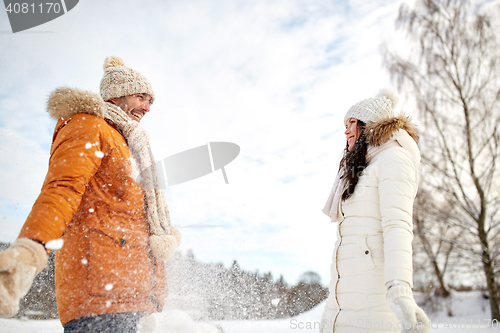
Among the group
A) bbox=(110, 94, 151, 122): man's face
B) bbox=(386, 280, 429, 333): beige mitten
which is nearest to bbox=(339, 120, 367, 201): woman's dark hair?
bbox=(386, 280, 429, 333): beige mitten

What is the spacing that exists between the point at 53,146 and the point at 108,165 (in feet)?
0.72

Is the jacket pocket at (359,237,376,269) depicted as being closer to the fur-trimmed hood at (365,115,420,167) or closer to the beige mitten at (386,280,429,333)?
the beige mitten at (386,280,429,333)

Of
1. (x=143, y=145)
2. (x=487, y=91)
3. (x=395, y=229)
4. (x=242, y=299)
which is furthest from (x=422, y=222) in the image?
(x=143, y=145)

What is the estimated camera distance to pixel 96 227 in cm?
122

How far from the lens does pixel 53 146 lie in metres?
1.25

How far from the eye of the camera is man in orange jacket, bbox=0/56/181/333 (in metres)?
1.02

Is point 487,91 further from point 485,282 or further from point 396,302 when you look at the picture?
point 396,302

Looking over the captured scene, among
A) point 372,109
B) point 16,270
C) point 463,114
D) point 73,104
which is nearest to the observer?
point 16,270

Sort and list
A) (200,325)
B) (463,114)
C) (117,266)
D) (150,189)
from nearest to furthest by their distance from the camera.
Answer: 1. (117,266)
2. (150,189)
3. (200,325)
4. (463,114)

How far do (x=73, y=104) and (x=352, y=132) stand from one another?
1603mm

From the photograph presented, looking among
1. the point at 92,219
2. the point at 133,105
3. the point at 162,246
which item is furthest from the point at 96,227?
the point at 133,105

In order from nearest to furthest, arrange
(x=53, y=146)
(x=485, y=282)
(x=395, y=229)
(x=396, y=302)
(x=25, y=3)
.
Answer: (x=53, y=146) < (x=396, y=302) < (x=395, y=229) < (x=25, y=3) < (x=485, y=282)

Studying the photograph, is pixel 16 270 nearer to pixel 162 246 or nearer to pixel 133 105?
pixel 162 246

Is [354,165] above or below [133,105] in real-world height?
below
